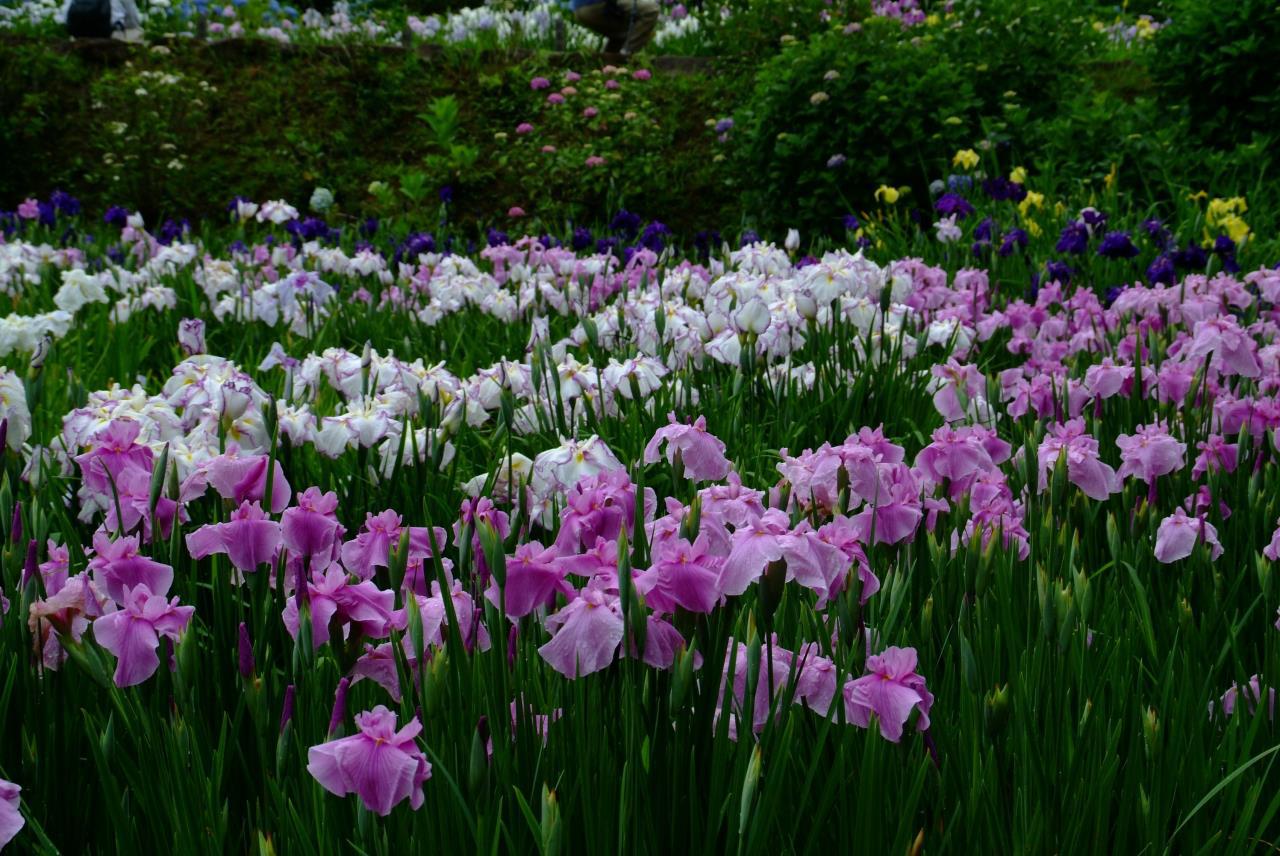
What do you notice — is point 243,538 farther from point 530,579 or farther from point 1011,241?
point 1011,241

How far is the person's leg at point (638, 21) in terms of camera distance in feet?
39.7

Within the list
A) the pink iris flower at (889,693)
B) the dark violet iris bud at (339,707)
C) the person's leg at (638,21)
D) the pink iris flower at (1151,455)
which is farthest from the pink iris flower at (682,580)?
the person's leg at (638,21)

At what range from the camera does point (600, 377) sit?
9.88 ft

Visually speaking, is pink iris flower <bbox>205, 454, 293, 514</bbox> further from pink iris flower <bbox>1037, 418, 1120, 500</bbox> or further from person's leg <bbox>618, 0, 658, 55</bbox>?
person's leg <bbox>618, 0, 658, 55</bbox>

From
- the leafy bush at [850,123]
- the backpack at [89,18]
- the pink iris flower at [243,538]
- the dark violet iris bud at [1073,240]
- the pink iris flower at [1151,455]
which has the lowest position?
the pink iris flower at [1151,455]

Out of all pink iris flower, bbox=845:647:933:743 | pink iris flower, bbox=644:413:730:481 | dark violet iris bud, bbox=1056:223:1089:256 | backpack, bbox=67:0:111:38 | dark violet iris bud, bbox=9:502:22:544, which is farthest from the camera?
backpack, bbox=67:0:111:38

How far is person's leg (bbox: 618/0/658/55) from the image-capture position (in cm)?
1209

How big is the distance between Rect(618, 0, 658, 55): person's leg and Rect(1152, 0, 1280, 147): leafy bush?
252 inches

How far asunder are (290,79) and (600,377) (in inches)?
352

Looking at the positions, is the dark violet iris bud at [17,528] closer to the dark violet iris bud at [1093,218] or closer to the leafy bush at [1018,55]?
the dark violet iris bud at [1093,218]

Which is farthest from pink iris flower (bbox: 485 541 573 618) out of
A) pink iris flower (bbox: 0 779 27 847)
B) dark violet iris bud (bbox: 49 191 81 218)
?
dark violet iris bud (bbox: 49 191 81 218)

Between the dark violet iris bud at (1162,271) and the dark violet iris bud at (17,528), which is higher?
the dark violet iris bud at (1162,271)

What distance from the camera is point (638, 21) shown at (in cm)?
1222

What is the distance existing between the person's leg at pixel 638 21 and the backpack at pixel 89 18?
514 centimetres
